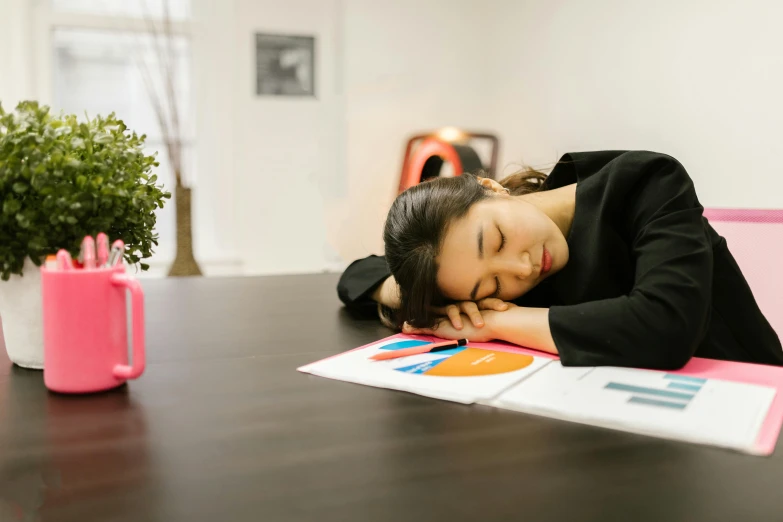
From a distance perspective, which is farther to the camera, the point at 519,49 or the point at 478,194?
the point at 519,49

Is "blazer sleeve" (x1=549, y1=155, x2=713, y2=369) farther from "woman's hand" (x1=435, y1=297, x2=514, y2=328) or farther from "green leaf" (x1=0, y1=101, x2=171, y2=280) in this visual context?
"green leaf" (x1=0, y1=101, x2=171, y2=280)

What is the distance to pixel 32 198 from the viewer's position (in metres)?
0.67

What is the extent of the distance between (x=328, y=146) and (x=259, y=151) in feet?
1.04

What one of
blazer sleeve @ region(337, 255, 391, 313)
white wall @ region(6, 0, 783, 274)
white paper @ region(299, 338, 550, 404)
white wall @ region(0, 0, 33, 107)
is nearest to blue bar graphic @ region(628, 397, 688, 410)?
white paper @ region(299, 338, 550, 404)

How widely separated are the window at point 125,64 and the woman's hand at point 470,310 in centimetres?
223

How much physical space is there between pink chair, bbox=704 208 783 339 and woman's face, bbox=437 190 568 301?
35 cm

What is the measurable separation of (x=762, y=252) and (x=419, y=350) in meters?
0.62

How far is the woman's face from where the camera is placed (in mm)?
934

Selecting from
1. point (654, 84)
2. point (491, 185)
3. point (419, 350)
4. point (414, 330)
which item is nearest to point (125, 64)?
point (654, 84)

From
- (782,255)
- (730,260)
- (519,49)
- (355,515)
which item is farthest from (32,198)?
(519,49)

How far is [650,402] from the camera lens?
613 mm

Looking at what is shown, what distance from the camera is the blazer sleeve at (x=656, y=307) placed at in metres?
0.75

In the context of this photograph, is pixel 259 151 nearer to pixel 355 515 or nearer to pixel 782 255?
pixel 782 255

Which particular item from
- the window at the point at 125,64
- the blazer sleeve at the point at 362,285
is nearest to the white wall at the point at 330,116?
the window at the point at 125,64
